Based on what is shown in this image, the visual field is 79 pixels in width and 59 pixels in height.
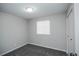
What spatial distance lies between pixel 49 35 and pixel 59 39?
0.69 meters

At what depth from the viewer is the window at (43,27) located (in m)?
3.48

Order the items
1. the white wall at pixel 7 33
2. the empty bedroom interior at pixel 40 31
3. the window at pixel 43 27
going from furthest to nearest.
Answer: the window at pixel 43 27 < the white wall at pixel 7 33 < the empty bedroom interior at pixel 40 31

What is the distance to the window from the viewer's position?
Result: 11.4 ft

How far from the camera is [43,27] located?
3682 mm

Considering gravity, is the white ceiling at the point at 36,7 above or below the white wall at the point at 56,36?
above

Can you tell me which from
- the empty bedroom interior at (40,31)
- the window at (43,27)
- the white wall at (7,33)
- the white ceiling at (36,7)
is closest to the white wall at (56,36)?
the empty bedroom interior at (40,31)

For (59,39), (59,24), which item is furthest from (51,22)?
(59,39)

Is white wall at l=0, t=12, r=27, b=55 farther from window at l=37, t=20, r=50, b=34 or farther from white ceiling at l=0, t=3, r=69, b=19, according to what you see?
window at l=37, t=20, r=50, b=34

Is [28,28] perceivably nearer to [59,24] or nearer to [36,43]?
[36,43]

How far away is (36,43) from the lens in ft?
13.4

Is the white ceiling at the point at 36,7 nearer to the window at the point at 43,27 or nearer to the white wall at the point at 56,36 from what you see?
the white wall at the point at 56,36

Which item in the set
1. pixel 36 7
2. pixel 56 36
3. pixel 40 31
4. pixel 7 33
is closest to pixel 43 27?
pixel 40 31

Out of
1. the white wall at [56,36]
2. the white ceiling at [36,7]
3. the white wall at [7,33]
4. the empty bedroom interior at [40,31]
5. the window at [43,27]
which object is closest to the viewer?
the white ceiling at [36,7]

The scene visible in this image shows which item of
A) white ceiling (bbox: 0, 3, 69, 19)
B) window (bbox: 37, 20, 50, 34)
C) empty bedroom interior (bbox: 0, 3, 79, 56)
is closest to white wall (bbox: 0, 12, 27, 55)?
empty bedroom interior (bbox: 0, 3, 79, 56)
